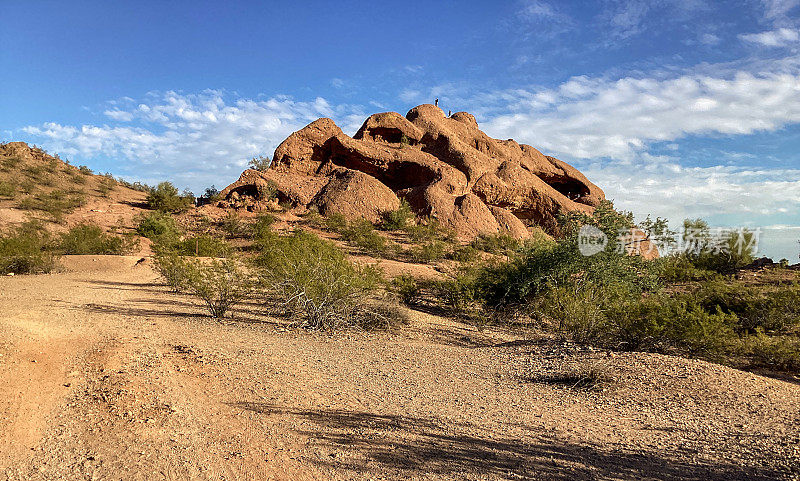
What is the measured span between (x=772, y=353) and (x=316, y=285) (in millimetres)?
9222

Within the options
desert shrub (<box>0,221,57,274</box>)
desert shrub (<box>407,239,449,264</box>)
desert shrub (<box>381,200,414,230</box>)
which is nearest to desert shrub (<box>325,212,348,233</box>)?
desert shrub (<box>381,200,414,230</box>)

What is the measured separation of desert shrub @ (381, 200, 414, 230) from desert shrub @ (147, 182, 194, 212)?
14.1 meters

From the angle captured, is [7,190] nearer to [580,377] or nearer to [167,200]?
[167,200]

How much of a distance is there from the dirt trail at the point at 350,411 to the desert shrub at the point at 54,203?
914 inches

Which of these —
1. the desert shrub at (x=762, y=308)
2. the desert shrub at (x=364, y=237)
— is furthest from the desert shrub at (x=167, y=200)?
the desert shrub at (x=762, y=308)

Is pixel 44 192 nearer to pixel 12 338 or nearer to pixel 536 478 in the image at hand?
pixel 12 338

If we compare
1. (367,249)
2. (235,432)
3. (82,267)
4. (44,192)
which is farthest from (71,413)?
(44,192)

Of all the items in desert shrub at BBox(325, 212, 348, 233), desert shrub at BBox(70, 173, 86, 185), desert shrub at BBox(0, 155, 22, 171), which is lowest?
desert shrub at BBox(325, 212, 348, 233)

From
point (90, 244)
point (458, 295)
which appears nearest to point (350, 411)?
point (458, 295)

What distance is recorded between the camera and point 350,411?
5.16m

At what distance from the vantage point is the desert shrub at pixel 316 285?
9.73 meters

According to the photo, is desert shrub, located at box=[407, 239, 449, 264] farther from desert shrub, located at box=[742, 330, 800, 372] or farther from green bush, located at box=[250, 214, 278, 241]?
desert shrub, located at box=[742, 330, 800, 372]

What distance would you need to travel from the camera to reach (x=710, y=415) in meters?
5.59

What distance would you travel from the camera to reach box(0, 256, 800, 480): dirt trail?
12.9ft
